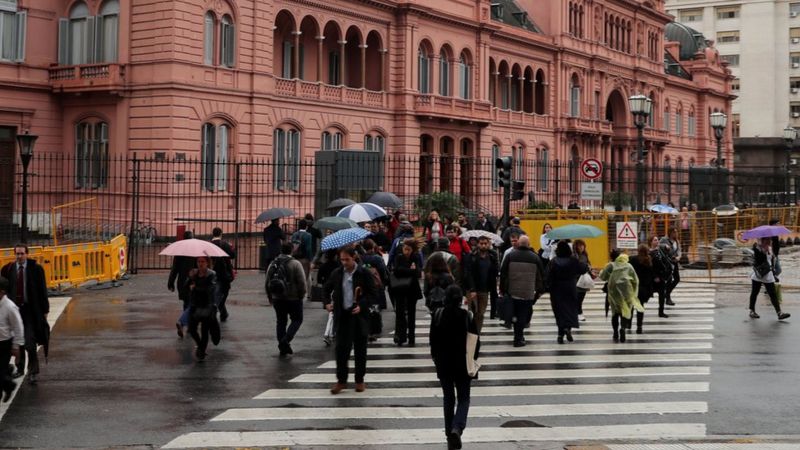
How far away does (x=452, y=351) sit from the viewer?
9844 mm

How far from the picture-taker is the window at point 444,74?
50344 mm

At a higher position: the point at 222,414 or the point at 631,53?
the point at 631,53

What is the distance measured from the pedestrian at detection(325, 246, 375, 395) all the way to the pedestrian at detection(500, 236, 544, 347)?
378 cm

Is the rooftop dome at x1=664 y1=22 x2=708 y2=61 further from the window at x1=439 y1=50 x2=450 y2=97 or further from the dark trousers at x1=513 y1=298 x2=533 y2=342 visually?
the dark trousers at x1=513 y1=298 x2=533 y2=342

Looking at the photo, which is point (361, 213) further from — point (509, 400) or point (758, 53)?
point (758, 53)

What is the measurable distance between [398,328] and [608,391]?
14.5 ft

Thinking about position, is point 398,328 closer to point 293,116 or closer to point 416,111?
point 293,116

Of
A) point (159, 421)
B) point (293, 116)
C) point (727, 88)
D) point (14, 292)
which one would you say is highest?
point (727, 88)

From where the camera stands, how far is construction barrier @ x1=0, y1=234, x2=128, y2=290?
22266mm

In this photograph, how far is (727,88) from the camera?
87750 mm

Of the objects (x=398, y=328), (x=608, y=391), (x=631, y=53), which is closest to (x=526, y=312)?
(x=398, y=328)

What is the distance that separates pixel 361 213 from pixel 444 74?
27.8 m

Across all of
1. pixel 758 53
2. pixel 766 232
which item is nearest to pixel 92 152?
pixel 766 232

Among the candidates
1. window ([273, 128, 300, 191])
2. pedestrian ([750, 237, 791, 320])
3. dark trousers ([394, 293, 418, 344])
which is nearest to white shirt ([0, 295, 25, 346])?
dark trousers ([394, 293, 418, 344])
